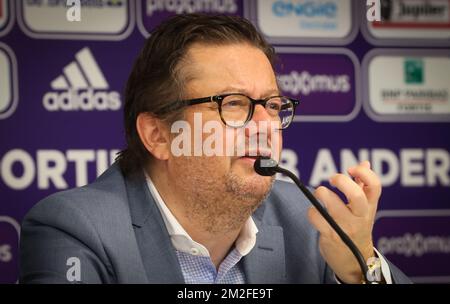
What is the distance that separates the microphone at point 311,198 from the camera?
4.57 feet

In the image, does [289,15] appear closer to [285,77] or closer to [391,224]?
[285,77]

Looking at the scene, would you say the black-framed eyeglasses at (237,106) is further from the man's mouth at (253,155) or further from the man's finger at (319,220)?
the man's finger at (319,220)

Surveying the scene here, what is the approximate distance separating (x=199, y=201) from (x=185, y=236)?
98mm

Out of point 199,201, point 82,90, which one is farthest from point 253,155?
point 82,90

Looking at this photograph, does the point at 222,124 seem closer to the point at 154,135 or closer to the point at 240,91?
the point at 240,91

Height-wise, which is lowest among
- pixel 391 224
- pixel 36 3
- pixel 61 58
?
pixel 391 224

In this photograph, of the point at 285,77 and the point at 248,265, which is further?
the point at 285,77

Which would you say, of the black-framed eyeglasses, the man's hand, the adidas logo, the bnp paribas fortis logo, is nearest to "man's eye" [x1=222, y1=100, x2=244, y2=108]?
the black-framed eyeglasses

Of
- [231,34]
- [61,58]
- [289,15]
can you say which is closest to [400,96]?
[289,15]

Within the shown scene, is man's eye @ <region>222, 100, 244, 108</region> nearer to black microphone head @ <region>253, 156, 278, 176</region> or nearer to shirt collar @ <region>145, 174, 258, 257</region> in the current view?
black microphone head @ <region>253, 156, 278, 176</region>

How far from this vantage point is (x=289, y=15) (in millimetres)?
2480

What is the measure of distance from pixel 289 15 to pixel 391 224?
0.87 metres

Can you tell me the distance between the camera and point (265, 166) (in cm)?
154

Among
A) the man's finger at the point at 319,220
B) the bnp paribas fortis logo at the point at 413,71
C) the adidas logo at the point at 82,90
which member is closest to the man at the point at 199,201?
the man's finger at the point at 319,220
